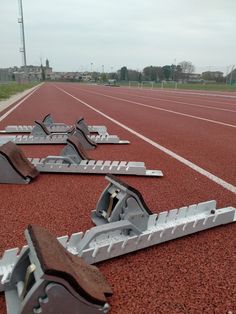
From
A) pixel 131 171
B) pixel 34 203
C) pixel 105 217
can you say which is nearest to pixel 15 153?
pixel 34 203

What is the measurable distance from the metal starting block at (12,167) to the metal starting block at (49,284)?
213 centimetres

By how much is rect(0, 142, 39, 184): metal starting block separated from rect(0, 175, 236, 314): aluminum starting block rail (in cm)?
148

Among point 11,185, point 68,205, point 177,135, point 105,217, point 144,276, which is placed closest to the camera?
point 144,276

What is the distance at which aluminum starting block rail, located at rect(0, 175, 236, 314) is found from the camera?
1.84m

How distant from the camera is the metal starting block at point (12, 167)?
13.4ft

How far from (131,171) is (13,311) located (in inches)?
118

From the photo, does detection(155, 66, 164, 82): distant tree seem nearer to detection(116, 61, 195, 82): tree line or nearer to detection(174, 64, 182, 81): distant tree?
detection(116, 61, 195, 82): tree line

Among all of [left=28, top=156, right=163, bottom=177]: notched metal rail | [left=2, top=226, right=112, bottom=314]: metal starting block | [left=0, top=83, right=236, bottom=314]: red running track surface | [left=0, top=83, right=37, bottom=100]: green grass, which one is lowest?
[left=0, top=83, right=37, bottom=100]: green grass

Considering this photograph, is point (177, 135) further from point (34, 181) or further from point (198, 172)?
point (34, 181)

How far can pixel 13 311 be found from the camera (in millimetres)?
1922

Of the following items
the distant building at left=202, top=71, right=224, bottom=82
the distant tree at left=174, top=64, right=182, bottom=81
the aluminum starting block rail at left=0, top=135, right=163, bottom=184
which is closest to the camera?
the aluminum starting block rail at left=0, top=135, right=163, bottom=184

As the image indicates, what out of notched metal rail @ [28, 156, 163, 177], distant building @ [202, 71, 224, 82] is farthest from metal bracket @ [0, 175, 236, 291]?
distant building @ [202, 71, 224, 82]

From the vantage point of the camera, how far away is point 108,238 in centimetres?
270

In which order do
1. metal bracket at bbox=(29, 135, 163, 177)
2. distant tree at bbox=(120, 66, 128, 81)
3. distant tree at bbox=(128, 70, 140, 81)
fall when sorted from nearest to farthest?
metal bracket at bbox=(29, 135, 163, 177)
distant tree at bbox=(128, 70, 140, 81)
distant tree at bbox=(120, 66, 128, 81)
